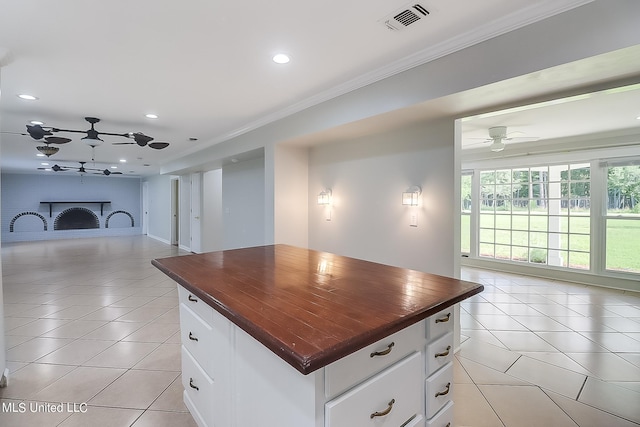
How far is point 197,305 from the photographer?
157cm

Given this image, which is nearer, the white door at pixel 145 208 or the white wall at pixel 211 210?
the white wall at pixel 211 210

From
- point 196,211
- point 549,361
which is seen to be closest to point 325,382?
point 549,361

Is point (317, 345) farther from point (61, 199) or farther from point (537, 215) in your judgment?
point (61, 199)

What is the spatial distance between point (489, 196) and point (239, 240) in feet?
17.1

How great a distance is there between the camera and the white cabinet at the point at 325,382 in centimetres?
89

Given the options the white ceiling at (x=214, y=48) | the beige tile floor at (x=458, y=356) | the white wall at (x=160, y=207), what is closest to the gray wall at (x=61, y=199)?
the white wall at (x=160, y=207)

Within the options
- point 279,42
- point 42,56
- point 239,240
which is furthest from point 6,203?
point 279,42

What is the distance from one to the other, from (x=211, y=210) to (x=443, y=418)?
22.4 feet

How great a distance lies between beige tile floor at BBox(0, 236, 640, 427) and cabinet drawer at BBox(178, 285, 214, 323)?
0.77m

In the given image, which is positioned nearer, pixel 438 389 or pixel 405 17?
pixel 438 389

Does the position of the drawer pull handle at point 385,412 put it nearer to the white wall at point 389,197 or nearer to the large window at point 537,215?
the white wall at point 389,197

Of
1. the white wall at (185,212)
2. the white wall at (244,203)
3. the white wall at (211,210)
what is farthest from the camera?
the white wall at (185,212)

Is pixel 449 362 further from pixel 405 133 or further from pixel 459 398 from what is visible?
pixel 405 133

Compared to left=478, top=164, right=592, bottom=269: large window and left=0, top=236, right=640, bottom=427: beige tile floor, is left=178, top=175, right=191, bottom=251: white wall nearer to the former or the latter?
left=0, top=236, right=640, bottom=427: beige tile floor
